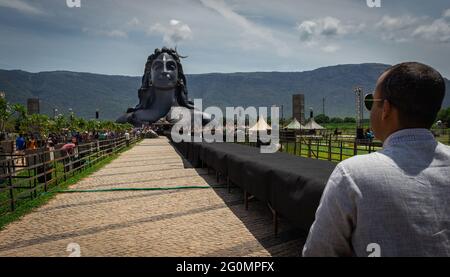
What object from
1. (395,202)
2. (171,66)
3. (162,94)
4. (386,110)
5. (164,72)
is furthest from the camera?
(162,94)

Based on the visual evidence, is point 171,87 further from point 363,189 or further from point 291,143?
point 363,189

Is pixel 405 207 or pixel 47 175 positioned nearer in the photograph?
pixel 405 207

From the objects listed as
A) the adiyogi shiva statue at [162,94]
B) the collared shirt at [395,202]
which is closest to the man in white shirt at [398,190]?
the collared shirt at [395,202]

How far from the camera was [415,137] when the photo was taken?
1.77 metres

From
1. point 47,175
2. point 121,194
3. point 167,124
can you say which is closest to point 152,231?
point 121,194

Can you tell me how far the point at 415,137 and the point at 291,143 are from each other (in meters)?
17.5

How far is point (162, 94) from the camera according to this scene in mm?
87250

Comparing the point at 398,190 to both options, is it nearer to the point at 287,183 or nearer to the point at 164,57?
the point at 287,183

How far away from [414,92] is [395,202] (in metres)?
0.45

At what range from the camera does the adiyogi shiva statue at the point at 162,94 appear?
85562 millimetres

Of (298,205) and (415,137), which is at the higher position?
(415,137)

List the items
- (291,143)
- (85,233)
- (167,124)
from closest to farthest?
(85,233), (291,143), (167,124)

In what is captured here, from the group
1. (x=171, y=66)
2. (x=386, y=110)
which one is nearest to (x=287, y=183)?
(x=386, y=110)

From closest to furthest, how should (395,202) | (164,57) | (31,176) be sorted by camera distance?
1. (395,202)
2. (31,176)
3. (164,57)
